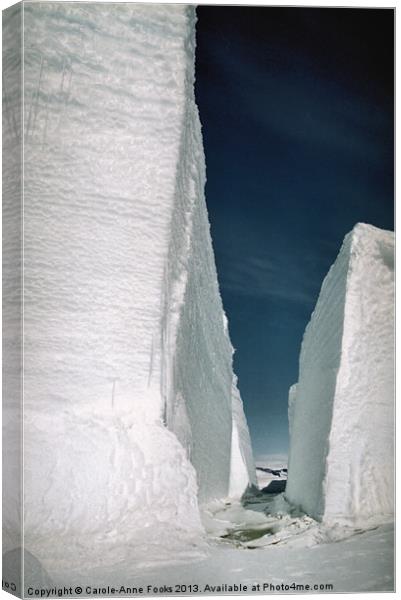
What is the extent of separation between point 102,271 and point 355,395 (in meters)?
2.46

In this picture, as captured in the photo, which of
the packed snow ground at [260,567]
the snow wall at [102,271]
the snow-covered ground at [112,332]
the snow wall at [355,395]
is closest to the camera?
the packed snow ground at [260,567]

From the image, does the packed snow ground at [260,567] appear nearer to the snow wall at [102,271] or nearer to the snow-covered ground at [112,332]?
the snow-covered ground at [112,332]

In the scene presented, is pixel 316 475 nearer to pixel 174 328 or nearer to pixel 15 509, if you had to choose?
pixel 174 328

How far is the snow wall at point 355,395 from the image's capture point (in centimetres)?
583

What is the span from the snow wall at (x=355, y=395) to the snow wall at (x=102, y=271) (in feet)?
4.68

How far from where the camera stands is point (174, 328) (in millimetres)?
6129

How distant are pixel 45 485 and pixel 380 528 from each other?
8.43 feet

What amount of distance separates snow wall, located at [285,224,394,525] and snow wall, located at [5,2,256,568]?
1427 mm

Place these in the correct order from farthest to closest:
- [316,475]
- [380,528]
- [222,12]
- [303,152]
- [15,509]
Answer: [316,475], [303,152], [380,528], [222,12], [15,509]

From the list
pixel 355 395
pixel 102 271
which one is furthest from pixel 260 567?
pixel 102 271

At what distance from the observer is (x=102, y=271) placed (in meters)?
5.52

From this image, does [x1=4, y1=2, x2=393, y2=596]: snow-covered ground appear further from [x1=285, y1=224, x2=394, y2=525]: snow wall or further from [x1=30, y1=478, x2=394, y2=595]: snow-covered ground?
[x1=285, y1=224, x2=394, y2=525]: snow wall

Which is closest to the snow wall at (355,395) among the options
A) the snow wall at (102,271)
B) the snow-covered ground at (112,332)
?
the snow-covered ground at (112,332)

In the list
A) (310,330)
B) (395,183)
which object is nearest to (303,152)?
(395,183)
